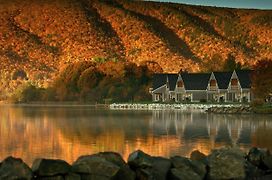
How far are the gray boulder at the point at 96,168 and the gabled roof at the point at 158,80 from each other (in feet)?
295

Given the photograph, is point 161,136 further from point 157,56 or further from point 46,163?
point 157,56

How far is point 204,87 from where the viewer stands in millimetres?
97562

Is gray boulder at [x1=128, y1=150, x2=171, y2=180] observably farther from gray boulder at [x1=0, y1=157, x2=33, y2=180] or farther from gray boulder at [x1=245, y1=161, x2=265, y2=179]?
gray boulder at [x1=0, y1=157, x2=33, y2=180]

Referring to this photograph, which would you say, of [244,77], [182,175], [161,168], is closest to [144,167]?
[161,168]

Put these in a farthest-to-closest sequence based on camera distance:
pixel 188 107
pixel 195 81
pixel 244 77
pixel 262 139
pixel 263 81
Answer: pixel 195 81 < pixel 244 77 < pixel 188 107 < pixel 263 81 < pixel 262 139

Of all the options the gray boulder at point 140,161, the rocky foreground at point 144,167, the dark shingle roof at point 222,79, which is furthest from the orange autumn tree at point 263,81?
the gray boulder at point 140,161

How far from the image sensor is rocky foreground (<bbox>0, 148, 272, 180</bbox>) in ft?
51.4

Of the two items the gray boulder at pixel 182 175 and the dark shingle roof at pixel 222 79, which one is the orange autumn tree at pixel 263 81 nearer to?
the dark shingle roof at pixel 222 79

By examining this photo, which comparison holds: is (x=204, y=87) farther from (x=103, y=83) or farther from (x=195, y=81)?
(x=103, y=83)

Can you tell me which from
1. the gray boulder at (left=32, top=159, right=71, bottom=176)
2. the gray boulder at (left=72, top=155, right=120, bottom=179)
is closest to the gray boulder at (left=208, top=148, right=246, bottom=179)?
the gray boulder at (left=72, top=155, right=120, bottom=179)

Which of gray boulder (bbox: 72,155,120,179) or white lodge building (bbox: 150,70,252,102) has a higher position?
white lodge building (bbox: 150,70,252,102)

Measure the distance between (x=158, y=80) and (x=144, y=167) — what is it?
9053 centimetres

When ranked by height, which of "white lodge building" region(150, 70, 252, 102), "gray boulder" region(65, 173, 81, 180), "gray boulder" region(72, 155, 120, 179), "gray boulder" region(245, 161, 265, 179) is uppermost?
"white lodge building" region(150, 70, 252, 102)

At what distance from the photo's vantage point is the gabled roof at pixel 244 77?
91438 mm
